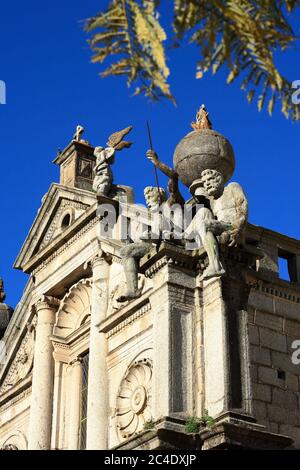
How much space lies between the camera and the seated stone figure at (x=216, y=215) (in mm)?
16469

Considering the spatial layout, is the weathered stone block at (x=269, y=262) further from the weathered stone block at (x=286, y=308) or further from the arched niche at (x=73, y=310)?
the arched niche at (x=73, y=310)

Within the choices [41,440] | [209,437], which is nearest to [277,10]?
[209,437]

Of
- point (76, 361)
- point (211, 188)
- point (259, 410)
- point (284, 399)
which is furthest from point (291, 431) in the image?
point (76, 361)

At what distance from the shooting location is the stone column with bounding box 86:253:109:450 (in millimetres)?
18469

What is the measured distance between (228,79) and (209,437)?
927 centimetres

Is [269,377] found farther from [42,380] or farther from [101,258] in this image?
[42,380]

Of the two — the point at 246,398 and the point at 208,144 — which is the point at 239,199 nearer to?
the point at 208,144

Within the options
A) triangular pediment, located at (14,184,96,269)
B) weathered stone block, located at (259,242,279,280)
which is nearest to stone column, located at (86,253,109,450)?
triangular pediment, located at (14,184,96,269)

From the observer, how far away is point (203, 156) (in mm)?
18703

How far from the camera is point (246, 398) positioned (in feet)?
51.5

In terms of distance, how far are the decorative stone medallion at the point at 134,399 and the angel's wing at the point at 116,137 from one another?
16.8ft

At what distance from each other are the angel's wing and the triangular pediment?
1264 mm

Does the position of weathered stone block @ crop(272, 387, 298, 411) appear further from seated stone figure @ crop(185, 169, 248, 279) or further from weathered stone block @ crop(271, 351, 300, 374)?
seated stone figure @ crop(185, 169, 248, 279)

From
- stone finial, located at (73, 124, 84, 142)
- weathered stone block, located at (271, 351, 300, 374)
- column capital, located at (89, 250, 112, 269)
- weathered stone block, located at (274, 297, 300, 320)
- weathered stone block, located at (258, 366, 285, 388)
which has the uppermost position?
stone finial, located at (73, 124, 84, 142)
